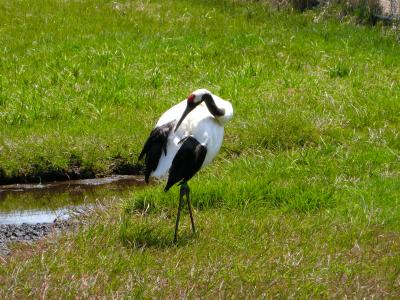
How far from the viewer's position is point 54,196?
349 inches

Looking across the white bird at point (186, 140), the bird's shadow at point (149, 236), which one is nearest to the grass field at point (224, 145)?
the bird's shadow at point (149, 236)

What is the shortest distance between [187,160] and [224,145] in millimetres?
2623

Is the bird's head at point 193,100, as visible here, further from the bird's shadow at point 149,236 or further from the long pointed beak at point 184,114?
the bird's shadow at point 149,236

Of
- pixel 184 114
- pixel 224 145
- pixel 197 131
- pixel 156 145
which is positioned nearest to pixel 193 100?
pixel 184 114

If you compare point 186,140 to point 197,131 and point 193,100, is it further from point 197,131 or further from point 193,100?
point 193,100

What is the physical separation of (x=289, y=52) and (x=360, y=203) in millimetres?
4941

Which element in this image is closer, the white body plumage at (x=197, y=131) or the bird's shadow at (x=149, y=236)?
the bird's shadow at (x=149, y=236)

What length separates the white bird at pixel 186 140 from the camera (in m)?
7.05

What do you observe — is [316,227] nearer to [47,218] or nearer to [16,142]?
[47,218]

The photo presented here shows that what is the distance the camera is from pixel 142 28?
1355cm

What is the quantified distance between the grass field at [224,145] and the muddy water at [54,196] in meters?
0.16

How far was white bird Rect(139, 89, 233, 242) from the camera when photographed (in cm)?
705

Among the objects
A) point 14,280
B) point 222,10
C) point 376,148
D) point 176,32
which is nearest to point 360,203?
point 376,148

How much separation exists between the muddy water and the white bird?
1.27 metres
